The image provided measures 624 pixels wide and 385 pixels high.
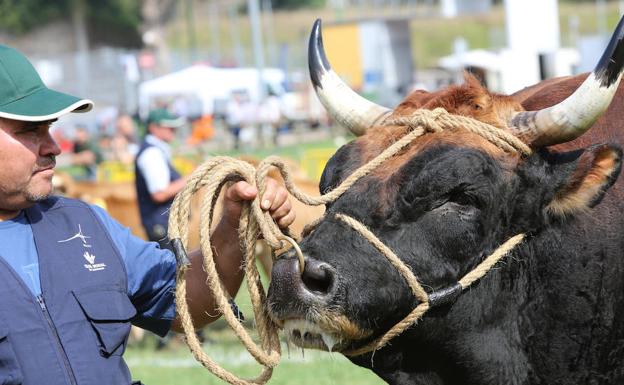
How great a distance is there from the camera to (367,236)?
3455 millimetres

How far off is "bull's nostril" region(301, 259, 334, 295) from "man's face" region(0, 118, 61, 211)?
968mm

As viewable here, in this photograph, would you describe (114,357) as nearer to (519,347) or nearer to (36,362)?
(36,362)

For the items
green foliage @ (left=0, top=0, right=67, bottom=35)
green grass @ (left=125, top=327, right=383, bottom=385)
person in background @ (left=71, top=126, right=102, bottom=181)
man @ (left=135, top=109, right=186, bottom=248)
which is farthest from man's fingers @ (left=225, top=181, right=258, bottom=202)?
green foliage @ (left=0, top=0, right=67, bottom=35)

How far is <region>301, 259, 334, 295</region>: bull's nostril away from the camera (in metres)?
3.30

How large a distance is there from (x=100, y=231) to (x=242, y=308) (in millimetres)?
620

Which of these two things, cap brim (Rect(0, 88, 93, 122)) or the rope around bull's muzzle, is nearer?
cap brim (Rect(0, 88, 93, 122))

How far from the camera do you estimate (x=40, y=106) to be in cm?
346

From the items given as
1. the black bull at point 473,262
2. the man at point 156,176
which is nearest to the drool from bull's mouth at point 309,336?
the black bull at point 473,262

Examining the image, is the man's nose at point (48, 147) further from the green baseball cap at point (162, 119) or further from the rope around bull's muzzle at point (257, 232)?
the green baseball cap at point (162, 119)

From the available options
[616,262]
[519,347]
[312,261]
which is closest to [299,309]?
[312,261]

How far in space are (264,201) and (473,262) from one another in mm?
793

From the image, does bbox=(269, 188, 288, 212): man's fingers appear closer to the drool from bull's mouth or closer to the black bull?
the black bull

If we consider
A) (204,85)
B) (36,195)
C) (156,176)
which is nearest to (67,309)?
(36,195)

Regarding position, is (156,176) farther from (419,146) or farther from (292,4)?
(292,4)
